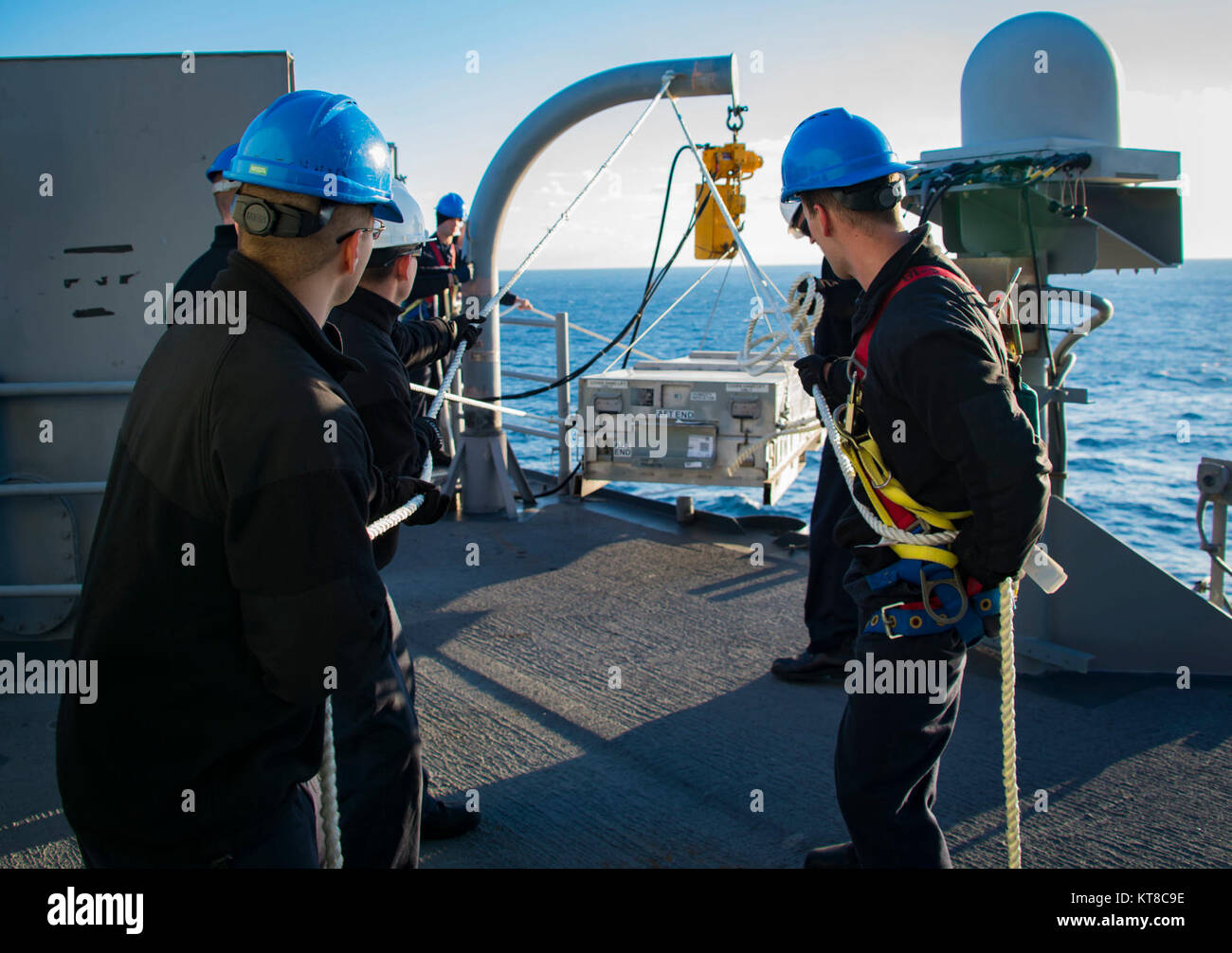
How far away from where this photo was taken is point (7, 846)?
335 cm

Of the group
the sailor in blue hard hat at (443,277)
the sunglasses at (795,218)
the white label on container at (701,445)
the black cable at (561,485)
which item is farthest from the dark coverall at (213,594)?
the black cable at (561,485)

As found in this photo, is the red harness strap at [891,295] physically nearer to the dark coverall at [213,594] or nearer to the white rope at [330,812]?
the dark coverall at [213,594]

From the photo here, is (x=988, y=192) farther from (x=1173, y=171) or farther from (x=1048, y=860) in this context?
(x=1048, y=860)

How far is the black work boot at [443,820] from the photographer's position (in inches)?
136

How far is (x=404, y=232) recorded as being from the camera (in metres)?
3.18

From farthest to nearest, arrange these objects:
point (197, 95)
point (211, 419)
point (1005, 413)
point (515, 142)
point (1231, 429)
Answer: point (1231, 429), point (515, 142), point (197, 95), point (1005, 413), point (211, 419)

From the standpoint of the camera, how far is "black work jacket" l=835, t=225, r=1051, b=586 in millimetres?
2254

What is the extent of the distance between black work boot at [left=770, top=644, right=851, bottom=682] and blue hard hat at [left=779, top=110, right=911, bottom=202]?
2.55 metres

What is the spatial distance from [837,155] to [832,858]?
206 cm

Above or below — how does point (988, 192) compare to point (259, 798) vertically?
above

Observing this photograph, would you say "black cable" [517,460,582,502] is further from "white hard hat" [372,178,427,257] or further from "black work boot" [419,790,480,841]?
"white hard hat" [372,178,427,257]

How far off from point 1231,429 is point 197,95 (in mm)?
31380
